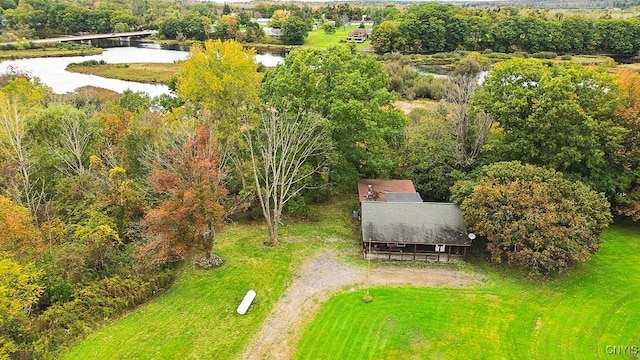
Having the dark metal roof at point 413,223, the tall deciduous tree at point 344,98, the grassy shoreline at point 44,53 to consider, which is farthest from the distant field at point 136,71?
the dark metal roof at point 413,223

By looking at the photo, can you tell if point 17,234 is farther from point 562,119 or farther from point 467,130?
point 562,119

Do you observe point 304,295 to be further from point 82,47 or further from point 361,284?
point 82,47

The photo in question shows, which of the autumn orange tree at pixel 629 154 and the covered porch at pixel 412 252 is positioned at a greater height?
the autumn orange tree at pixel 629 154

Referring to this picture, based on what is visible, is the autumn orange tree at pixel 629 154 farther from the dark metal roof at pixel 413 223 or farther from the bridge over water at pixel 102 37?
the bridge over water at pixel 102 37

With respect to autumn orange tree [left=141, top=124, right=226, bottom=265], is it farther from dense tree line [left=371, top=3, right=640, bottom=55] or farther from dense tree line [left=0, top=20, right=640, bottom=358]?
dense tree line [left=371, top=3, right=640, bottom=55]

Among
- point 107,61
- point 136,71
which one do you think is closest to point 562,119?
point 136,71

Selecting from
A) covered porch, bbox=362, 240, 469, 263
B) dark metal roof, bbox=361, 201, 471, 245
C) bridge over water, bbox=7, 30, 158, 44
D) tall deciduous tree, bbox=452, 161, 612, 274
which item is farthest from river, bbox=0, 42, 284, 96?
tall deciduous tree, bbox=452, 161, 612, 274

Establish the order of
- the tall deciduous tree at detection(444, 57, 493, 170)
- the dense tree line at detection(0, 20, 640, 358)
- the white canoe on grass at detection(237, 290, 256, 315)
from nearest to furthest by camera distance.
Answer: the white canoe on grass at detection(237, 290, 256, 315), the dense tree line at detection(0, 20, 640, 358), the tall deciduous tree at detection(444, 57, 493, 170)

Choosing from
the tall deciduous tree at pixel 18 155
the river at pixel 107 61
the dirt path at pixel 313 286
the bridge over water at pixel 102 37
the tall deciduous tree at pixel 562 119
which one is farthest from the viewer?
the bridge over water at pixel 102 37
